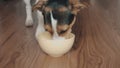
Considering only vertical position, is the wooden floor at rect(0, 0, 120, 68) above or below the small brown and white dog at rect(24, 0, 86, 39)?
below

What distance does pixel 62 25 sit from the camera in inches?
31.5

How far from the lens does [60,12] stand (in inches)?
31.4

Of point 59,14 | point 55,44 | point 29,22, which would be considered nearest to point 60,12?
point 59,14

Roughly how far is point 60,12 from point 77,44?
0.90 feet

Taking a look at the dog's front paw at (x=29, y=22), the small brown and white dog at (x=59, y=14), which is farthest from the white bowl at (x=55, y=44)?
the dog's front paw at (x=29, y=22)

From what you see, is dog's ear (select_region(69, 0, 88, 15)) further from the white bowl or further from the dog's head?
the white bowl

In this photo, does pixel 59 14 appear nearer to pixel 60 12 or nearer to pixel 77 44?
pixel 60 12

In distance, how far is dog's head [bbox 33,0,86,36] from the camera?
Result: 797 mm

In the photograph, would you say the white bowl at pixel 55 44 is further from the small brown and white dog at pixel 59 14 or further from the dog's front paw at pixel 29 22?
the dog's front paw at pixel 29 22

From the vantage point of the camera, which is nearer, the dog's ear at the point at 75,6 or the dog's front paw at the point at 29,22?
the dog's ear at the point at 75,6

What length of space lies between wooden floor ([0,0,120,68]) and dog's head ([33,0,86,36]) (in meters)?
0.14

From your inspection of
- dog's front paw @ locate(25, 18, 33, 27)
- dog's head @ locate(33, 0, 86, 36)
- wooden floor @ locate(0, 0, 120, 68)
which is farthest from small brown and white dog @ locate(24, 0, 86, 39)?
dog's front paw @ locate(25, 18, 33, 27)

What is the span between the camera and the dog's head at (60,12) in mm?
797

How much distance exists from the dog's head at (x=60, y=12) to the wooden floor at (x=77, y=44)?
0.14 meters
